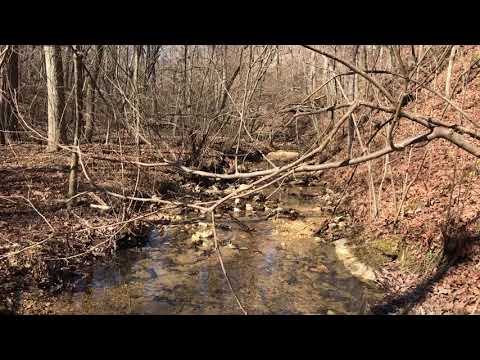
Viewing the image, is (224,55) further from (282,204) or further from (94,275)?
(94,275)

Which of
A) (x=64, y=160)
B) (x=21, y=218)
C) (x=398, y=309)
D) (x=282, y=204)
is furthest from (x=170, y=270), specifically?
(x=64, y=160)

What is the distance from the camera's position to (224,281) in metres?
7.76

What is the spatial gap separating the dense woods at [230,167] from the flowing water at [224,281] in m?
0.42

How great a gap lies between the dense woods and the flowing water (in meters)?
0.42

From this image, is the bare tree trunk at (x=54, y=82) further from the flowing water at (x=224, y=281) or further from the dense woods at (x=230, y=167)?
the flowing water at (x=224, y=281)

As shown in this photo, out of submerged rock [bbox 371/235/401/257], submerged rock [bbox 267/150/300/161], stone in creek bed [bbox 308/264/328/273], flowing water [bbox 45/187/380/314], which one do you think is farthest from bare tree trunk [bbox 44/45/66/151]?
submerged rock [bbox 267/150/300/161]

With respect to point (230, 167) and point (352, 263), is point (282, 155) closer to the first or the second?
point (230, 167)

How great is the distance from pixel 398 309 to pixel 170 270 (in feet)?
13.4

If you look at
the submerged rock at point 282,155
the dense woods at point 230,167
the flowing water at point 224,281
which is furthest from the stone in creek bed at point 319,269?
the submerged rock at point 282,155

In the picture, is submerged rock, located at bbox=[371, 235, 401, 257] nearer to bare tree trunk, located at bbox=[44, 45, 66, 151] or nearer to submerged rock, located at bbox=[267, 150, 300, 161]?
Answer: bare tree trunk, located at bbox=[44, 45, 66, 151]

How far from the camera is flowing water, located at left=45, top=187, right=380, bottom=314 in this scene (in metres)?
6.73

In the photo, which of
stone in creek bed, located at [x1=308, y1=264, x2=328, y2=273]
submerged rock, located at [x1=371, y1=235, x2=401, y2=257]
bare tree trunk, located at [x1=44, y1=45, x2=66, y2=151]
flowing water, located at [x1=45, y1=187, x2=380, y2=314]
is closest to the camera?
flowing water, located at [x1=45, y1=187, x2=380, y2=314]

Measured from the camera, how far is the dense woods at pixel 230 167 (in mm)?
3910
